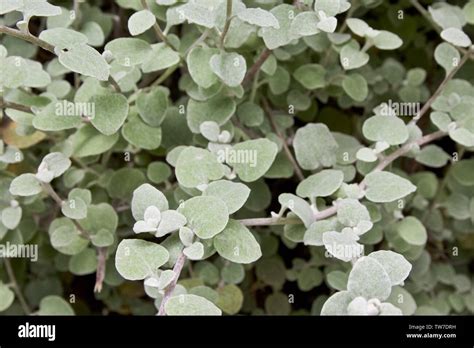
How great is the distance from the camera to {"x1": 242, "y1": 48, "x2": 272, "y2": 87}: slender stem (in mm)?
588

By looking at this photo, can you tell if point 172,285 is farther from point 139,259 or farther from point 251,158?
point 251,158

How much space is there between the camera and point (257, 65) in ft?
1.98

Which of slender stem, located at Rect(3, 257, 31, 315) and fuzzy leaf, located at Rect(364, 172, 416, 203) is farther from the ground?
fuzzy leaf, located at Rect(364, 172, 416, 203)

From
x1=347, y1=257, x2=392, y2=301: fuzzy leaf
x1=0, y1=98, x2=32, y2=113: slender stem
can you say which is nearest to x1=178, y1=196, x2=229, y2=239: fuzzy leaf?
x1=347, y1=257, x2=392, y2=301: fuzzy leaf

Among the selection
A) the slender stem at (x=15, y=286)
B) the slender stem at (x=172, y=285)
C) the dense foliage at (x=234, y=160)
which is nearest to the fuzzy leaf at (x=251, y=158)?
the dense foliage at (x=234, y=160)

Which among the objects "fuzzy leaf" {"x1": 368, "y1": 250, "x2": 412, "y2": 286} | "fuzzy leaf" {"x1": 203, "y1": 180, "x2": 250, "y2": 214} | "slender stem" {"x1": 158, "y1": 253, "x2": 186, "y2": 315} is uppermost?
"fuzzy leaf" {"x1": 368, "y1": 250, "x2": 412, "y2": 286}

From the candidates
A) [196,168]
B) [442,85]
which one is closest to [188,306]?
[196,168]

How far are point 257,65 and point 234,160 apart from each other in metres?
0.11

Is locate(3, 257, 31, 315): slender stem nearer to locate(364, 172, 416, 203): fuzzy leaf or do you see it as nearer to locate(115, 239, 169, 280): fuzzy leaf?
locate(115, 239, 169, 280): fuzzy leaf

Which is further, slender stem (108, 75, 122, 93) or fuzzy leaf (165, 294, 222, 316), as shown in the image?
slender stem (108, 75, 122, 93)

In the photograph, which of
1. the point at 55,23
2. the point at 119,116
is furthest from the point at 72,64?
the point at 55,23

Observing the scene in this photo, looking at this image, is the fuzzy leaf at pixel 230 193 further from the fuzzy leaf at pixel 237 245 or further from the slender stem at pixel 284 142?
the slender stem at pixel 284 142

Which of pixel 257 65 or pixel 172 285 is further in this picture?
pixel 257 65

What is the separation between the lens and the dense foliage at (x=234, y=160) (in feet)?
1.64
